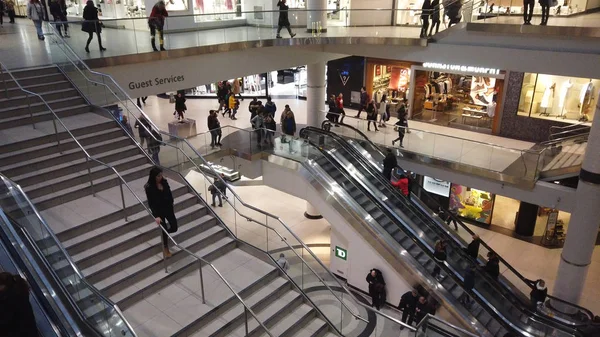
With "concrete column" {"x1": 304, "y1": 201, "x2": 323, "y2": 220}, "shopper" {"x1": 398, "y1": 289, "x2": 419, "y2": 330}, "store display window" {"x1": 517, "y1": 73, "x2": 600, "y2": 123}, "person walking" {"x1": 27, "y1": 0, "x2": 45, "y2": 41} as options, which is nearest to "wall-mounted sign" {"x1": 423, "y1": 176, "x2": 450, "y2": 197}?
"concrete column" {"x1": 304, "y1": 201, "x2": 323, "y2": 220}

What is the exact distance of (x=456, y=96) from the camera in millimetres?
19094

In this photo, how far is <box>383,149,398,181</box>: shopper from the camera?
12.2m

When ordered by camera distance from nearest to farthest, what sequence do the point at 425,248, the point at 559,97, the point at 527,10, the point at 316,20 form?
the point at 527,10 < the point at 425,248 < the point at 316,20 < the point at 559,97

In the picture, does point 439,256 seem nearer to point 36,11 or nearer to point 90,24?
point 90,24

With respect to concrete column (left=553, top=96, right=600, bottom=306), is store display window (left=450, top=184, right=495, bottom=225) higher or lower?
lower

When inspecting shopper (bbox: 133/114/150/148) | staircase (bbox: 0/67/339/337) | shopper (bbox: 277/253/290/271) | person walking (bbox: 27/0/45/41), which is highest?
person walking (bbox: 27/0/45/41)

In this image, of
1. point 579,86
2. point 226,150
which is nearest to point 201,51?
point 226,150

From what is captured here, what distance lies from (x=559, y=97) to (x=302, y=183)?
10.0 metres

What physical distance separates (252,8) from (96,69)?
10923 millimetres

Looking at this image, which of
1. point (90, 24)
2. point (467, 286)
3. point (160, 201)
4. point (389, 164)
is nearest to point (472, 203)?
point (389, 164)

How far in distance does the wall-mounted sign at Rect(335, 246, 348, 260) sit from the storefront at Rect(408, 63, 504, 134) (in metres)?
8.85

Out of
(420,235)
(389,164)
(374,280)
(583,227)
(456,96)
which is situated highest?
(456,96)

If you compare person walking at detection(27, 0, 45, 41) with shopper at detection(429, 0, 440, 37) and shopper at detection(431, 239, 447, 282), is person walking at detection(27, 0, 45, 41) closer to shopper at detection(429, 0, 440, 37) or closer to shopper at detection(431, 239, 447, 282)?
shopper at detection(429, 0, 440, 37)

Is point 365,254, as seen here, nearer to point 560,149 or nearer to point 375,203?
point 375,203
